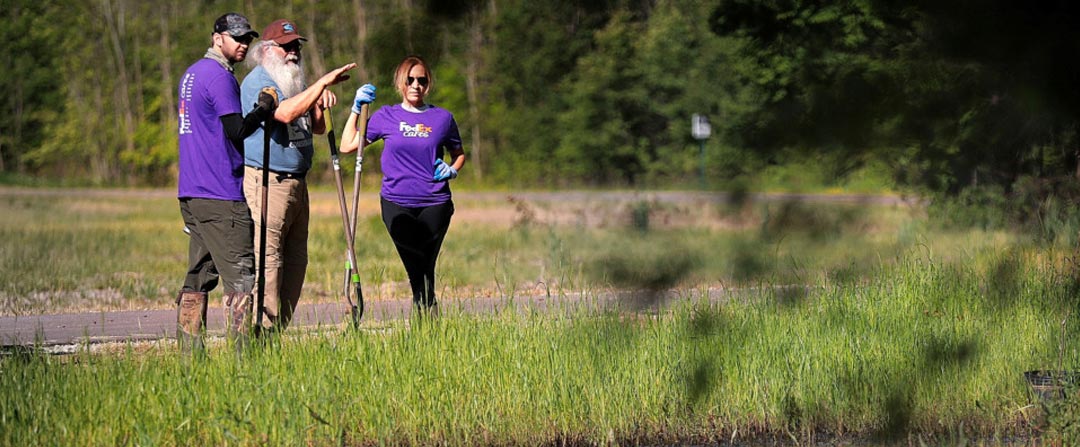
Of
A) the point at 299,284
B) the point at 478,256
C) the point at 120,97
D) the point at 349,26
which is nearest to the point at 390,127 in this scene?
the point at 299,284

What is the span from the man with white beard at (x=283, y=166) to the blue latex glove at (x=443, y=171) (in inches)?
25.4

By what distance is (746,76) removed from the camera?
3.45 m

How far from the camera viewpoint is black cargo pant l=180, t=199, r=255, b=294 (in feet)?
21.5

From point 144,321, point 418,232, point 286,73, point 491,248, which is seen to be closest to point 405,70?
point 286,73

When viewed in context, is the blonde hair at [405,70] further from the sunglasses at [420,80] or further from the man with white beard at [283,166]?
the man with white beard at [283,166]

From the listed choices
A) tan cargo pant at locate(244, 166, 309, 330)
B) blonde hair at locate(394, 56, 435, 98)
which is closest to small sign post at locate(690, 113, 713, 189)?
blonde hair at locate(394, 56, 435, 98)

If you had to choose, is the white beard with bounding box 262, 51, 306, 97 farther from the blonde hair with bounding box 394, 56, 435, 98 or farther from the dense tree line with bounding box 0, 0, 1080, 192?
the blonde hair with bounding box 394, 56, 435, 98

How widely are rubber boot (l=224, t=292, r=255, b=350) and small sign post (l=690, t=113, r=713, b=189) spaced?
3474 millimetres

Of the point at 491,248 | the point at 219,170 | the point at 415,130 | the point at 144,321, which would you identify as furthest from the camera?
the point at 491,248

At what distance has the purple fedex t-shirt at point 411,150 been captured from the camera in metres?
7.53

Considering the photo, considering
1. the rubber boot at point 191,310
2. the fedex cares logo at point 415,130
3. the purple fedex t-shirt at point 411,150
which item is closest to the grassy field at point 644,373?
the rubber boot at point 191,310

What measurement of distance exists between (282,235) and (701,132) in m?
4.47

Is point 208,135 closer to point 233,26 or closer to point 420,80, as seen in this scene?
point 233,26

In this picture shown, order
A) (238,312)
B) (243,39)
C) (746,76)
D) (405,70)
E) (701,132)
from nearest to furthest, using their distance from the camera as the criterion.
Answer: (701,132)
(405,70)
(746,76)
(243,39)
(238,312)
